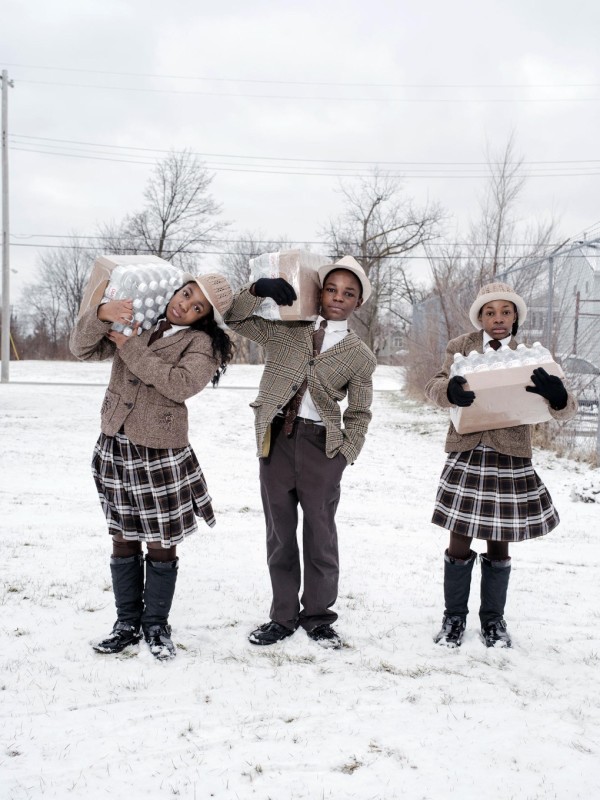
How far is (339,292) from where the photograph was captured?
3.15 metres

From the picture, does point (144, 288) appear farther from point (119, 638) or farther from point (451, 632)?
point (451, 632)

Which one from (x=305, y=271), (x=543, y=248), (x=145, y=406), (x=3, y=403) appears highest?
(x=543, y=248)

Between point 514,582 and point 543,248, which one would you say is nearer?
point 514,582

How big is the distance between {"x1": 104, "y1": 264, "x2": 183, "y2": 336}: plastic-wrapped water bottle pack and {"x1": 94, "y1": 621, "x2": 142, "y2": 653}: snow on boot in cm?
136

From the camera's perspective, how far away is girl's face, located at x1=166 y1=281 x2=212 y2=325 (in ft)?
9.50

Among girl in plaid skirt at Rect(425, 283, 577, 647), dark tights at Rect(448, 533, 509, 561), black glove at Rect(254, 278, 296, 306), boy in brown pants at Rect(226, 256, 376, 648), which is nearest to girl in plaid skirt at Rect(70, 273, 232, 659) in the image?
black glove at Rect(254, 278, 296, 306)

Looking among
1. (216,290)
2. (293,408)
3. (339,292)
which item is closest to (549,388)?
(339,292)

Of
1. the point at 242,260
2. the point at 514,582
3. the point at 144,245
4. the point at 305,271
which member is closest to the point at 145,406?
the point at 305,271

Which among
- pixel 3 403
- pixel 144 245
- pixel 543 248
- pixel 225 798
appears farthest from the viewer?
pixel 144 245

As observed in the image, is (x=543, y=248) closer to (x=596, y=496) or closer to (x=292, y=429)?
(x=596, y=496)

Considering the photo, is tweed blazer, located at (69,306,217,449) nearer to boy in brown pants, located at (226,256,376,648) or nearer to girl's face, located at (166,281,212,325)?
girl's face, located at (166,281,212,325)

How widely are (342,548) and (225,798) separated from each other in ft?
9.51

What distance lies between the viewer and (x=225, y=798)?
1997 mm

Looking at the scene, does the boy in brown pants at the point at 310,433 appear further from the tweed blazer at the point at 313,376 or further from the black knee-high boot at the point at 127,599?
the black knee-high boot at the point at 127,599
